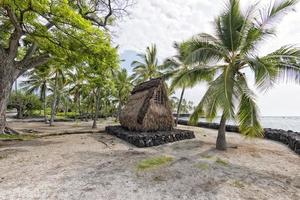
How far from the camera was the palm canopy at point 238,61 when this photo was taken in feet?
24.4

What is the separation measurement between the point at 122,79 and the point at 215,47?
20552 millimetres

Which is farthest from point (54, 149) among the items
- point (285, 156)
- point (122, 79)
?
point (122, 79)

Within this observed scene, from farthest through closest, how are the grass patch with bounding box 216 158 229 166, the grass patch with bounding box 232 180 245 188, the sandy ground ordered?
the grass patch with bounding box 216 158 229 166, the grass patch with bounding box 232 180 245 188, the sandy ground

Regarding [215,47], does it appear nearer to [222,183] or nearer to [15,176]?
[222,183]

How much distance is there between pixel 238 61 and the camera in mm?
8672

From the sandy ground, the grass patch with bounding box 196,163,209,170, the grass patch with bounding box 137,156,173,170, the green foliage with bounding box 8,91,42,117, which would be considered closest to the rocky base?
the sandy ground

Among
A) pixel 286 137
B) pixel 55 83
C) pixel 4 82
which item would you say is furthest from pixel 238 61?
pixel 55 83

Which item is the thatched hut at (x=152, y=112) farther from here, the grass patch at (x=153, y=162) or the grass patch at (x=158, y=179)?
the grass patch at (x=158, y=179)

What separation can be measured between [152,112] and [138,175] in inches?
257

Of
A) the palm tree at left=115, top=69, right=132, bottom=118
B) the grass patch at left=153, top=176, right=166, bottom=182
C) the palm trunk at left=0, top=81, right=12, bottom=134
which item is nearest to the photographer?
the grass patch at left=153, top=176, right=166, bottom=182

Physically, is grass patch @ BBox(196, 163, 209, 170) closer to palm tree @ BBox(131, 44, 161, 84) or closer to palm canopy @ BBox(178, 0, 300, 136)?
palm canopy @ BBox(178, 0, 300, 136)

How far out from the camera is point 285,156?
8508 mm

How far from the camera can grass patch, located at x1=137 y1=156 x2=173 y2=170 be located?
6434 millimetres

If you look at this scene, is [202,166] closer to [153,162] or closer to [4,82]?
[153,162]
